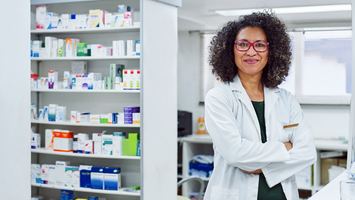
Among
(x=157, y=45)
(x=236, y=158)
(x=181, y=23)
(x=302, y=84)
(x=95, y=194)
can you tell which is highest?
(x=181, y=23)

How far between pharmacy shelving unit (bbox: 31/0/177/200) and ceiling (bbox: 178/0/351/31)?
504 millimetres

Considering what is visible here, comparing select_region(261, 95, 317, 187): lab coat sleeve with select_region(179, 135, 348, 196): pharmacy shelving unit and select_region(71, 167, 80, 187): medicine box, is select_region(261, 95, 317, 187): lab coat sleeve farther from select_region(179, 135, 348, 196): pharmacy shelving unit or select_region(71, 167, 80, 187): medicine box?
select_region(179, 135, 348, 196): pharmacy shelving unit

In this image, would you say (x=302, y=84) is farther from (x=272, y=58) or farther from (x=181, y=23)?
(x=272, y=58)

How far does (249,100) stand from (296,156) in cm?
32

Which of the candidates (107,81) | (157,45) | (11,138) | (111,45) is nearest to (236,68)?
(11,138)

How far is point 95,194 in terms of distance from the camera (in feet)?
13.1

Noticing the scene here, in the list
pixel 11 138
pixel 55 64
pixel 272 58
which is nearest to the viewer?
pixel 272 58

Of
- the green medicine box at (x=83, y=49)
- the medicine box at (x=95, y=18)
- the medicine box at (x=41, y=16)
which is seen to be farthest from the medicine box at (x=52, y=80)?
the medicine box at (x=95, y=18)

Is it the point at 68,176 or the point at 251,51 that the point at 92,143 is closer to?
the point at 68,176

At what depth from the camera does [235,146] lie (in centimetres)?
156

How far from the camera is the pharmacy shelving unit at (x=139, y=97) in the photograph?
335cm

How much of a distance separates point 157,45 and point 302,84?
2416mm

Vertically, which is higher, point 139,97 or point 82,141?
point 139,97

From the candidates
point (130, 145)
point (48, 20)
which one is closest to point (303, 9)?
point (130, 145)
